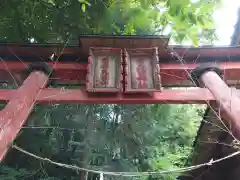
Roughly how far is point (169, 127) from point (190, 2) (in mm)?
3258

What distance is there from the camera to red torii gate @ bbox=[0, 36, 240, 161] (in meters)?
2.84

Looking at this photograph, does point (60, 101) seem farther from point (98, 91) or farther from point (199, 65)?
point (199, 65)

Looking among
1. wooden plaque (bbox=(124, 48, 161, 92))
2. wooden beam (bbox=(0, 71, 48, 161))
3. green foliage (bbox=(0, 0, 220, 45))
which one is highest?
green foliage (bbox=(0, 0, 220, 45))

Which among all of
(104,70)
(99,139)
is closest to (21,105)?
A: (104,70)

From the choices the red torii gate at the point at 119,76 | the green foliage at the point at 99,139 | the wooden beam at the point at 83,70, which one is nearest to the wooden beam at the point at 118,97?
the red torii gate at the point at 119,76

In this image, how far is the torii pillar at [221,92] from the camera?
97.0 inches

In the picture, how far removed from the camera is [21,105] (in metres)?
A: 2.74

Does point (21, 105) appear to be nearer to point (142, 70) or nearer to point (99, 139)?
point (142, 70)

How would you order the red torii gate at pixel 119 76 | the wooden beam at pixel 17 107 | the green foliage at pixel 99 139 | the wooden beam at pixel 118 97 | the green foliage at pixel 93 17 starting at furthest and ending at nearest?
the green foliage at pixel 99 139
the wooden beam at pixel 118 97
the red torii gate at pixel 119 76
the green foliage at pixel 93 17
the wooden beam at pixel 17 107

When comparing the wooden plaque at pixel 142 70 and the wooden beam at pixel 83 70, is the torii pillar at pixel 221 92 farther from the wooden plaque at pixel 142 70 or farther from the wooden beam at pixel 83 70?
the wooden plaque at pixel 142 70

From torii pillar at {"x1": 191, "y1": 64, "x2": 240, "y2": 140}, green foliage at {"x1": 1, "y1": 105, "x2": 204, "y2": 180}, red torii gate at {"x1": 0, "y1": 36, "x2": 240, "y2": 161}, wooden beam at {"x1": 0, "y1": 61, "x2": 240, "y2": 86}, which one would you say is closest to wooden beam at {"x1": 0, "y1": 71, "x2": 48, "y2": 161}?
red torii gate at {"x1": 0, "y1": 36, "x2": 240, "y2": 161}

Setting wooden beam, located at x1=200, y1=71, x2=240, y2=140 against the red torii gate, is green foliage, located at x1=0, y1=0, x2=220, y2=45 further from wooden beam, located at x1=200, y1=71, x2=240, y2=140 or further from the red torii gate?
wooden beam, located at x1=200, y1=71, x2=240, y2=140

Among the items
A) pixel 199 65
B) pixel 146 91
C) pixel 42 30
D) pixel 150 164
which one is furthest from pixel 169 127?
pixel 42 30

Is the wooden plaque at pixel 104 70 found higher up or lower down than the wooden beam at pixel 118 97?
higher up
